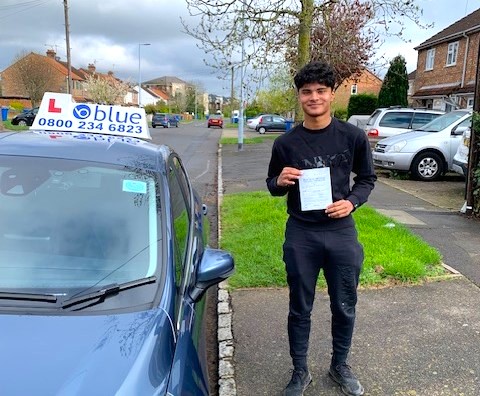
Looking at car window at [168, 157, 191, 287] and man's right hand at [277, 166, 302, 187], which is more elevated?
man's right hand at [277, 166, 302, 187]

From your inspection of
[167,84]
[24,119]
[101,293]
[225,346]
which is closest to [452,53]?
[225,346]

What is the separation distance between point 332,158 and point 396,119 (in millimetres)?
12408

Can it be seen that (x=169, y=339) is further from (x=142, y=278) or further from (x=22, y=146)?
(x=22, y=146)

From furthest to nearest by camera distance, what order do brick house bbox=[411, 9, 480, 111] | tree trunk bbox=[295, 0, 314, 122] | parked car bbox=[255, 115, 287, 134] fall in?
parked car bbox=[255, 115, 287, 134], brick house bbox=[411, 9, 480, 111], tree trunk bbox=[295, 0, 314, 122]

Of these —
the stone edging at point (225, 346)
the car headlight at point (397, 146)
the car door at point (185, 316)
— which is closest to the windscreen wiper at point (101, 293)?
the car door at point (185, 316)

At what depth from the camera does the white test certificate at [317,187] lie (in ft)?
8.76

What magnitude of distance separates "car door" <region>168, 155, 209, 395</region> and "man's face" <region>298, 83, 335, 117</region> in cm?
93

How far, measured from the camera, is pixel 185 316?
223 cm

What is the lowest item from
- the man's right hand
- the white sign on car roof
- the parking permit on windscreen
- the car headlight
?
the car headlight

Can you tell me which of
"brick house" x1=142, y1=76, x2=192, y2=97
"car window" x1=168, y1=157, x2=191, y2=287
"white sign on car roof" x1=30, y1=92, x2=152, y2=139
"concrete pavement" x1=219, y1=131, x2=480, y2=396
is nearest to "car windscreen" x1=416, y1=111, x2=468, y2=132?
"concrete pavement" x1=219, y1=131, x2=480, y2=396

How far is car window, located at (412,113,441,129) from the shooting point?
45.8 feet

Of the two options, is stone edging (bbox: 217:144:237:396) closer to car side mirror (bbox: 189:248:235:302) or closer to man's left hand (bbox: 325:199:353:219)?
car side mirror (bbox: 189:248:235:302)

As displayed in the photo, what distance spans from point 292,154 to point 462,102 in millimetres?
24614

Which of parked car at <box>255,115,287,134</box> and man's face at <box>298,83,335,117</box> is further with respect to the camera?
parked car at <box>255,115,287,134</box>
